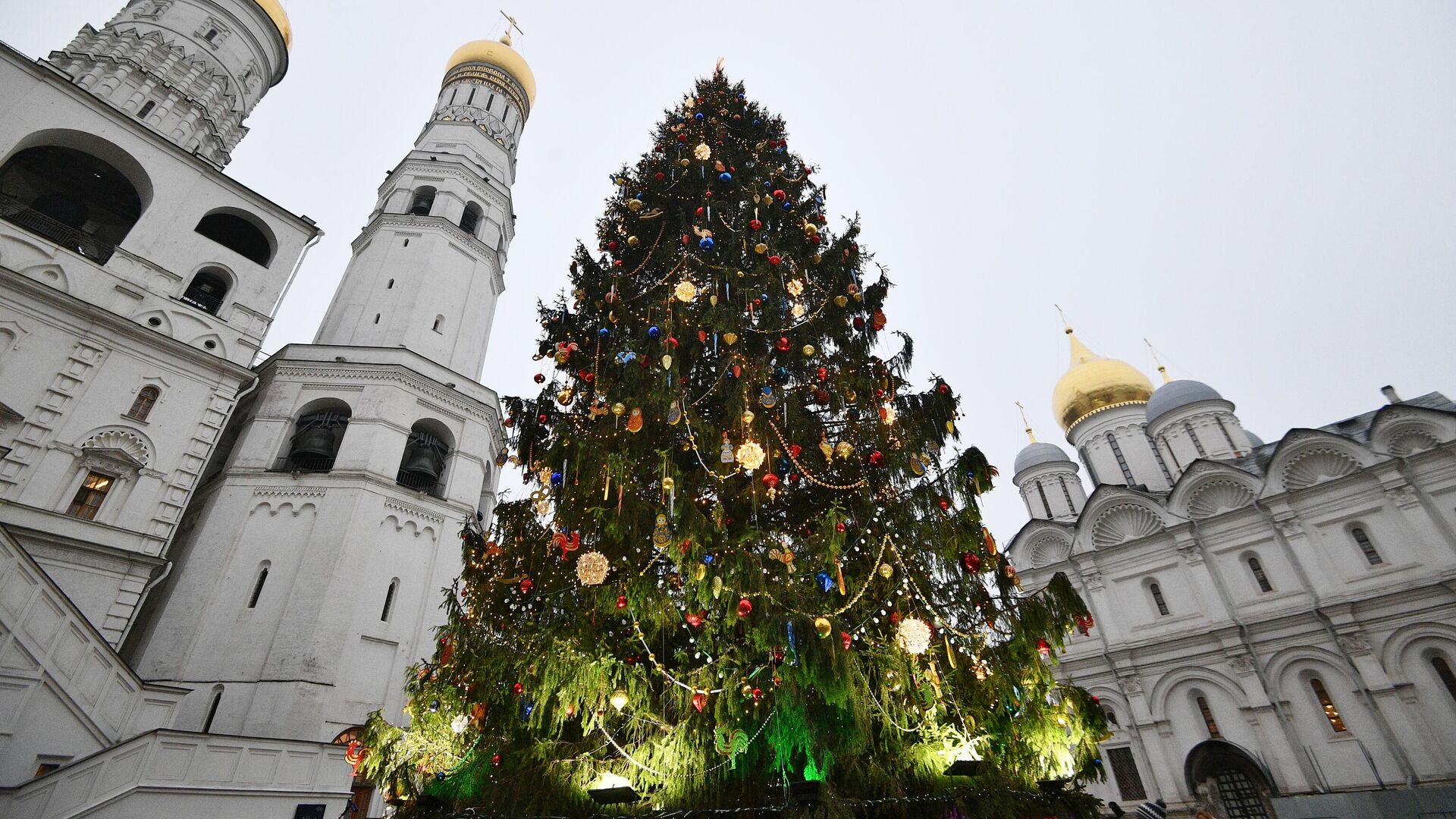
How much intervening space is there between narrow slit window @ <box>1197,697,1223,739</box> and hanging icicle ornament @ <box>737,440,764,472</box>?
71.5 ft

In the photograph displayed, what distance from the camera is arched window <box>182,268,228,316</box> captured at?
16.5 metres

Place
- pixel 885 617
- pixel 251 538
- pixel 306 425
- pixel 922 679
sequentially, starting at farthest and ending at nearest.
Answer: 1. pixel 306 425
2. pixel 251 538
3. pixel 885 617
4. pixel 922 679

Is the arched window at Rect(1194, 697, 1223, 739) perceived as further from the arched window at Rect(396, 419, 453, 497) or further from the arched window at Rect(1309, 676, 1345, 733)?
the arched window at Rect(396, 419, 453, 497)

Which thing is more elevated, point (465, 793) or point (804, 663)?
point (804, 663)

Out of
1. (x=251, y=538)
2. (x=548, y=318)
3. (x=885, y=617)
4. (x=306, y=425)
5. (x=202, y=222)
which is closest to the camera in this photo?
(x=885, y=617)

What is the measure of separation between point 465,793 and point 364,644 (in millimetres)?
10372

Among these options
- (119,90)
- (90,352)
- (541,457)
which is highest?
(119,90)

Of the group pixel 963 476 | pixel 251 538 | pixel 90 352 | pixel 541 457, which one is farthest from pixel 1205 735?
pixel 90 352

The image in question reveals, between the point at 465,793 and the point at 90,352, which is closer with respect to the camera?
the point at 465,793

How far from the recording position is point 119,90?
60.4ft

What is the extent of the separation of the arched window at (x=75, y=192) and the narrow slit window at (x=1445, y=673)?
3393 cm

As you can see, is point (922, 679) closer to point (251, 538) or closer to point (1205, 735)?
point (251, 538)

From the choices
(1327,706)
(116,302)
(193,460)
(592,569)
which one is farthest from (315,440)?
(1327,706)

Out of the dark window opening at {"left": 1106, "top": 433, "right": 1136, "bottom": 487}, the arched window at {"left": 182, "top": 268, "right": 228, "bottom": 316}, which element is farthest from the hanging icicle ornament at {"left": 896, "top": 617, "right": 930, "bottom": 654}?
the dark window opening at {"left": 1106, "top": 433, "right": 1136, "bottom": 487}
